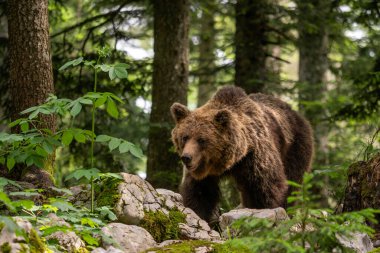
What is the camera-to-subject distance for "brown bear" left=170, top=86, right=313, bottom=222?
274 inches

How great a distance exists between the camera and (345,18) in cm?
1130

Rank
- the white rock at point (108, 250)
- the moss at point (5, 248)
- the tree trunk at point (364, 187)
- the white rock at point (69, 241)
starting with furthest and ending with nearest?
the tree trunk at point (364, 187)
the white rock at point (69, 241)
the white rock at point (108, 250)
the moss at point (5, 248)

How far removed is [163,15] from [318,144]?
6251 millimetres

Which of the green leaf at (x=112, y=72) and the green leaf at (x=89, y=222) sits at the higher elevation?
the green leaf at (x=112, y=72)

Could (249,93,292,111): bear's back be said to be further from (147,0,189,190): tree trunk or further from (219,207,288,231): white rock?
(219,207,288,231): white rock

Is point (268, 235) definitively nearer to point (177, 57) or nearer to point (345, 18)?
point (177, 57)

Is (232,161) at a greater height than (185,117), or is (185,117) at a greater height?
(185,117)

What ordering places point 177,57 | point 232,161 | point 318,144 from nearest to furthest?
point 232,161
point 177,57
point 318,144

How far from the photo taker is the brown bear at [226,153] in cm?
697

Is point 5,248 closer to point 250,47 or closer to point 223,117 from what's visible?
point 223,117

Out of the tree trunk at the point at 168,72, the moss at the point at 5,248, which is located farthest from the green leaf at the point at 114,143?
the tree trunk at the point at 168,72

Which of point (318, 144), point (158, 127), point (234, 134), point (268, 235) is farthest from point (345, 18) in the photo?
point (268, 235)

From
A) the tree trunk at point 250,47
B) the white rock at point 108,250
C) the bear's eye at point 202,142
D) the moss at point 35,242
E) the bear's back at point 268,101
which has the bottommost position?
the white rock at point 108,250

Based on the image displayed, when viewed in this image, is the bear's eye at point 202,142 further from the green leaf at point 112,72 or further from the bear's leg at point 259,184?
the green leaf at point 112,72
